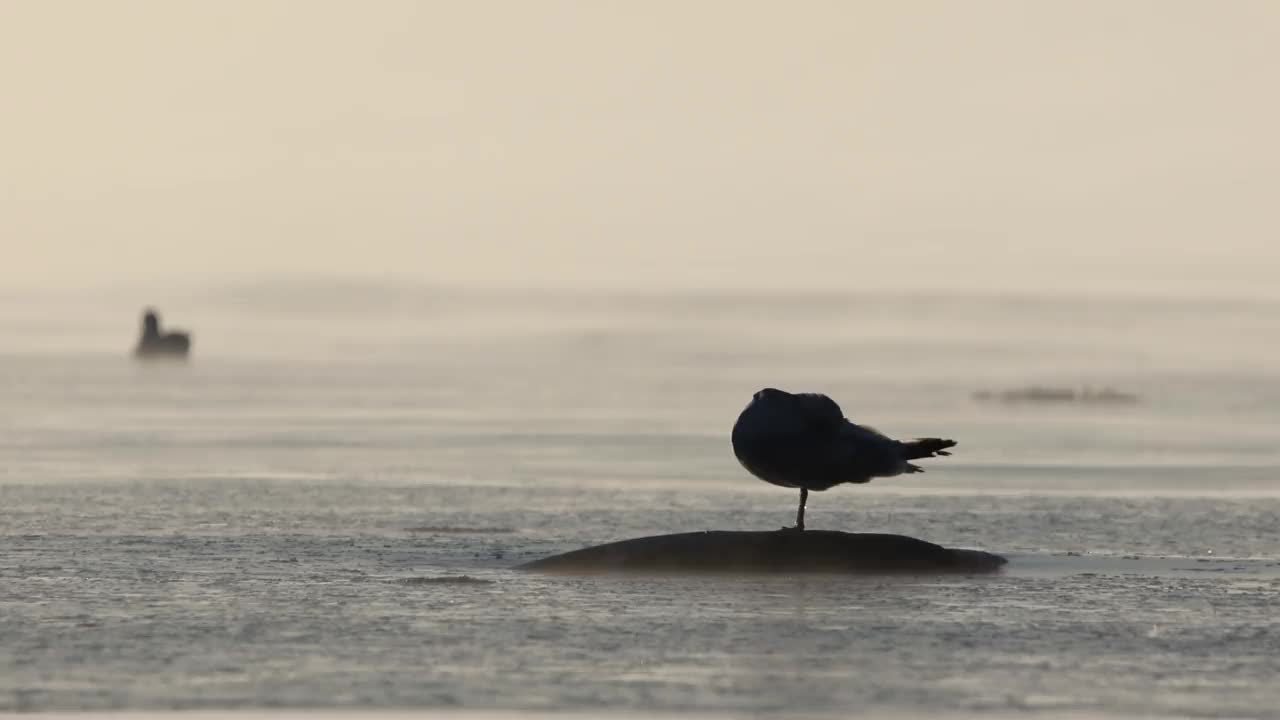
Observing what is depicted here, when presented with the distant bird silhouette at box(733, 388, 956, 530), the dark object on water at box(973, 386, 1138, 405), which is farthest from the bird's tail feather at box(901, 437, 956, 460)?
the dark object on water at box(973, 386, 1138, 405)

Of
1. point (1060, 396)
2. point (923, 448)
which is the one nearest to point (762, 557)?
point (923, 448)

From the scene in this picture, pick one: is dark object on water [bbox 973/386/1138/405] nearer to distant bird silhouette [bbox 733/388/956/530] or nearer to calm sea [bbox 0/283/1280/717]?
calm sea [bbox 0/283/1280/717]

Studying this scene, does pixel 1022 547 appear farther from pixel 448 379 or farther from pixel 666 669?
pixel 448 379

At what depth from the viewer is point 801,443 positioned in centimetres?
3291

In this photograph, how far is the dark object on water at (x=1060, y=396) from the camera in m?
125

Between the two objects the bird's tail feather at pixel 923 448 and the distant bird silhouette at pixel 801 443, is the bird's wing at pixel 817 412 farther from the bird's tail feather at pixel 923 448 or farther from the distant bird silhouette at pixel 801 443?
the bird's tail feather at pixel 923 448

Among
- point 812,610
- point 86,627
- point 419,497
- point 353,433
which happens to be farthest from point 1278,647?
point 353,433

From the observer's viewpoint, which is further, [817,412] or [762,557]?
[817,412]

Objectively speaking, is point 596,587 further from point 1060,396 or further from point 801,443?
point 1060,396

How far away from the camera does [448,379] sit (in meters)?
160

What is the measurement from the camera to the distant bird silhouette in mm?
32938

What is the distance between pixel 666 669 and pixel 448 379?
5433 inches

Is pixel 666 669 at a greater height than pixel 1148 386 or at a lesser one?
lesser

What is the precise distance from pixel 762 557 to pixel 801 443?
1.83 m
